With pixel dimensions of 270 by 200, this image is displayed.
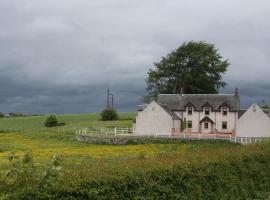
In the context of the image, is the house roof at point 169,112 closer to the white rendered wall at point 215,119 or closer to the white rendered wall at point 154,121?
the white rendered wall at point 154,121

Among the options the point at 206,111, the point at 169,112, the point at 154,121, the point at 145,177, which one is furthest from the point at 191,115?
the point at 145,177

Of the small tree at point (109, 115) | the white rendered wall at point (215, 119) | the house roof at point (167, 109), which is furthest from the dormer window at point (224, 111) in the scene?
the small tree at point (109, 115)

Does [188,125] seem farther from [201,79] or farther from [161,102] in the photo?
[201,79]

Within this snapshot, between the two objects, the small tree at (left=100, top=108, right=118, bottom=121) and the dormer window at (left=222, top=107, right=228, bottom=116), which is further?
the small tree at (left=100, top=108, right=118, bottom=121)

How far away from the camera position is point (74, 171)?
552 inches

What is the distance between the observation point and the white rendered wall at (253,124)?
72438 millimetres

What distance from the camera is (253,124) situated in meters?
73.2

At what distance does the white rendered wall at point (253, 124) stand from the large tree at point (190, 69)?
2731 cm

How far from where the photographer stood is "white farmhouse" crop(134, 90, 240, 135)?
3056 inches

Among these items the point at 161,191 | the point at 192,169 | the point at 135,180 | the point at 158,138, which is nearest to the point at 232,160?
the point at 192,169

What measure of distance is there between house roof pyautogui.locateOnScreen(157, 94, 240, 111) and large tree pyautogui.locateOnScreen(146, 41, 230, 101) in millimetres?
18252

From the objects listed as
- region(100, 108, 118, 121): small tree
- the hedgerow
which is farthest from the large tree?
the hedgerow

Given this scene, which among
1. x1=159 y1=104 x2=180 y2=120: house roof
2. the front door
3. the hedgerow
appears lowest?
the hedgerow

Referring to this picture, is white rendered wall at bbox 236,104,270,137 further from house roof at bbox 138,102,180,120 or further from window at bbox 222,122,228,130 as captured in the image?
house roof at bbox 138,102,180,120
